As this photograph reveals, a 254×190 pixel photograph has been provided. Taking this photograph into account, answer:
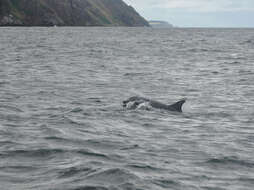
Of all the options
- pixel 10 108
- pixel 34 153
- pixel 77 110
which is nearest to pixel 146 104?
pixel 77 110

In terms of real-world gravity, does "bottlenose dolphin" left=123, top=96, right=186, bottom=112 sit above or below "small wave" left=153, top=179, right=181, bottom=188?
below

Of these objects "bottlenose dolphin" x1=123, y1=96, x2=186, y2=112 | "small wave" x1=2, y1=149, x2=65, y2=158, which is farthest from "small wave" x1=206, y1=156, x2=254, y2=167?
"bottlenose dolphin" x1=123, y1=96, x2=186, y2=112

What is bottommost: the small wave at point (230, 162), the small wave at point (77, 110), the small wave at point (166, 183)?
the small wave at point (77, 110)

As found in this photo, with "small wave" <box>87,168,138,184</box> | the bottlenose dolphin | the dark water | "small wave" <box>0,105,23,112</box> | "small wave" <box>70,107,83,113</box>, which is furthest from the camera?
the bottlenose dolphin

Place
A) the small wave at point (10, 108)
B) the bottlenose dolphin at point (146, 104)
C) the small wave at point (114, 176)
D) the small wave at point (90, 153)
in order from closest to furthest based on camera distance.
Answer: the small wave at point (114, 176)
the small wave at point (90, 153)
the small wave at point (10, 108)
the bottlenose dolphin at point (146, 104)

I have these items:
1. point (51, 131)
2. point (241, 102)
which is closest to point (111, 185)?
point (51, 131)

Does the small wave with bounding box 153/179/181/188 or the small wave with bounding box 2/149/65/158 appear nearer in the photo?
the small wave with bounding box 153/179/181/188

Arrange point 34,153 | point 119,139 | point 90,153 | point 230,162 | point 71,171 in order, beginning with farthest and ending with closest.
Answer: point 119,139
point 90,153
point 230,162
point 34,153
point 71,171

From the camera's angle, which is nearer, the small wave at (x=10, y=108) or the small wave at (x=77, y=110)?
the small wave at (x=10, y=108)

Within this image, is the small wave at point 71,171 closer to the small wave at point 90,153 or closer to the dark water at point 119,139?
the dark water at point 119,139

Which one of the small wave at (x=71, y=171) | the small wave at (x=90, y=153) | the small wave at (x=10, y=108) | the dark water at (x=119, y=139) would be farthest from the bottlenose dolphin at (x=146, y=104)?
the small wave at (x=71, y=171)

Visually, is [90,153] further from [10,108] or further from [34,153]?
[10,108]

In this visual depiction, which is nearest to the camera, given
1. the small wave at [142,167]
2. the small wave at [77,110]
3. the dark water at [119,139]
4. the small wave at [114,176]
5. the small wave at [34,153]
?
the small wave at [114,176]

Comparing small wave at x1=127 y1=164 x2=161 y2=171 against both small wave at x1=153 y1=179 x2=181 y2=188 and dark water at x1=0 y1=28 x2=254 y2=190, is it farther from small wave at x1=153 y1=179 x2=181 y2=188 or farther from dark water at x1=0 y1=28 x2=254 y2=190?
small wave at x1=153 y1=179 x2=181 y2=188
